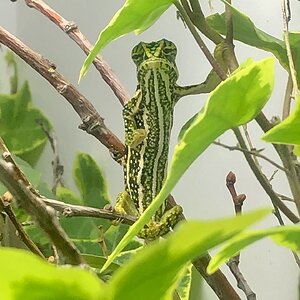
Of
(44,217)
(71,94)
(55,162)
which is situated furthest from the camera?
(55,162)

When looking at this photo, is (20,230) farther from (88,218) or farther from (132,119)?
(88,218)

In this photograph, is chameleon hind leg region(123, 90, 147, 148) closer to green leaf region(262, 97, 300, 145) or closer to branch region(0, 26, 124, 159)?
branch region(0, 26, 124, 159)

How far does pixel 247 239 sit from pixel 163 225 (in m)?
0.58

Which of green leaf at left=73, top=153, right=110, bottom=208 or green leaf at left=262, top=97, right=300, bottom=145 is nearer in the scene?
green leaf at left=262, top=97, right=300, bottom=145

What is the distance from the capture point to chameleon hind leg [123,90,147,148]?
0.79 m

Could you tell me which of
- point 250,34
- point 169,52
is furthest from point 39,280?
point 169,52

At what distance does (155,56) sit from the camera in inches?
31.4

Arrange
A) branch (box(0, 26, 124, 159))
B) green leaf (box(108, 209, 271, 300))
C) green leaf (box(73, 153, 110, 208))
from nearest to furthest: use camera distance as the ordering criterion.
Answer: green leaf (box(108, 209, 271, 300)) → branch (box(0, 26, 124, 159)) → green leaf (box(73, 153, 110, 208))

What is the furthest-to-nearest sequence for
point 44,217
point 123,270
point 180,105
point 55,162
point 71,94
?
point 55,162
point 180,105
point 71,94
point 44,217
point 123,270

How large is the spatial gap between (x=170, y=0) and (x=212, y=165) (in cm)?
69

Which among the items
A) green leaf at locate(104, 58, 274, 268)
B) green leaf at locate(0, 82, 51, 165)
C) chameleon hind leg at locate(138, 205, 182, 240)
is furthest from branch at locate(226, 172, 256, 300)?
green leaf at locate(0, 82, 51, 165)

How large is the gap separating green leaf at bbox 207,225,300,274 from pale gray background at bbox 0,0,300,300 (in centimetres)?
69

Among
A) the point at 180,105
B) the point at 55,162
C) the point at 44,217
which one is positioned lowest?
the point at 55,162

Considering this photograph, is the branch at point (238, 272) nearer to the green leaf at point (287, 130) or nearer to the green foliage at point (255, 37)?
the green foliage at point (255, 37)
